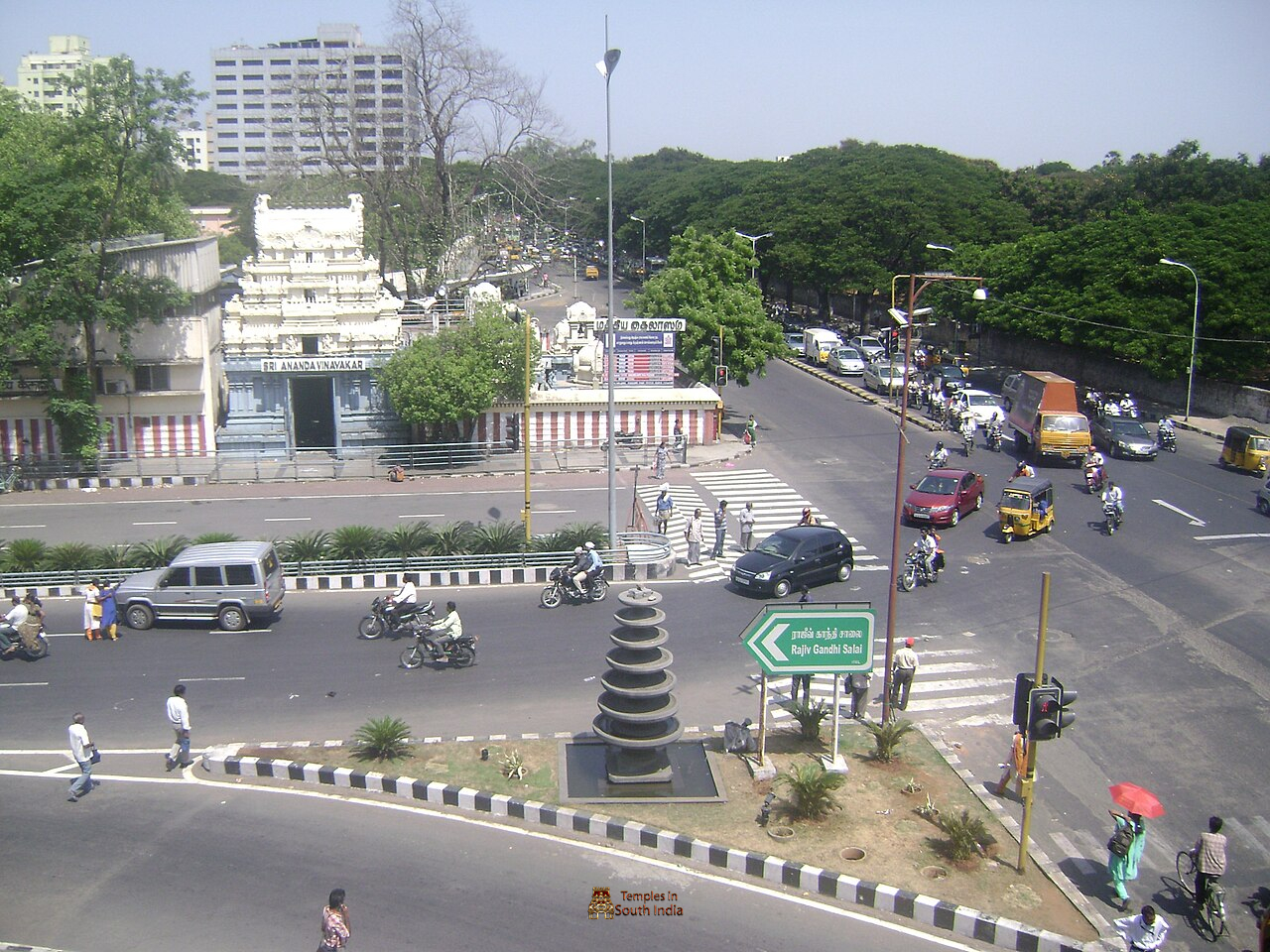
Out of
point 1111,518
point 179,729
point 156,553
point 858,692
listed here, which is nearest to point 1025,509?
point 1111,518

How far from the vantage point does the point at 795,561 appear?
24.0m

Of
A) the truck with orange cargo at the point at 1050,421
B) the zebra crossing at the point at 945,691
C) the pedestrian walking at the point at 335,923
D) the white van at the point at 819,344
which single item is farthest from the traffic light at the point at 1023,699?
the white van at the point at 819,344

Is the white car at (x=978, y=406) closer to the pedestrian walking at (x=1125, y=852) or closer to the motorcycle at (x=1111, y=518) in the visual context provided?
the motorcycle at (x=1111, y=518)

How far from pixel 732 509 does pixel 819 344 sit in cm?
2864

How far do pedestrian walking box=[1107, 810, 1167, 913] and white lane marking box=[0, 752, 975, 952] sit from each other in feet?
7.49

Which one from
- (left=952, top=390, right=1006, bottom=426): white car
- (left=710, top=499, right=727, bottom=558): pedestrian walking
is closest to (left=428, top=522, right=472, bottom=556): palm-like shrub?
(left=710, top=499, right=727, bottom=558): pedestrian walking

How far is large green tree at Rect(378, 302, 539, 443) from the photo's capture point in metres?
35.6

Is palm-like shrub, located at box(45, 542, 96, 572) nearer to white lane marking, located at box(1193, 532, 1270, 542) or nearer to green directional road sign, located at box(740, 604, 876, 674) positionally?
green directional road sign, located at box(740, 604, 876, 674)

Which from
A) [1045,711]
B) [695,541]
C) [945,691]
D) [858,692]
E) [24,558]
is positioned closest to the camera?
[1045,711]

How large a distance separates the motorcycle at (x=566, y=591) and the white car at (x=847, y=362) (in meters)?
33.2

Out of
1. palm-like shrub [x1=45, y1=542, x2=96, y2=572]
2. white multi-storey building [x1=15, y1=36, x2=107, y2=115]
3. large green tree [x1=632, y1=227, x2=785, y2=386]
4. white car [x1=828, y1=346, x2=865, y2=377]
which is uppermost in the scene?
white multi-storey building [x1=15, y1=36, x2=107, y2=115]

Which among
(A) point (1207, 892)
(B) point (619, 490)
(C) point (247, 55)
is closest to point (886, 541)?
(B) point (619, 490)

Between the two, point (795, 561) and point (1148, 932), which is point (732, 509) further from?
point (1148, 932)

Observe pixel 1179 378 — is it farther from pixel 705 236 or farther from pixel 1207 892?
pixel 1207 892
